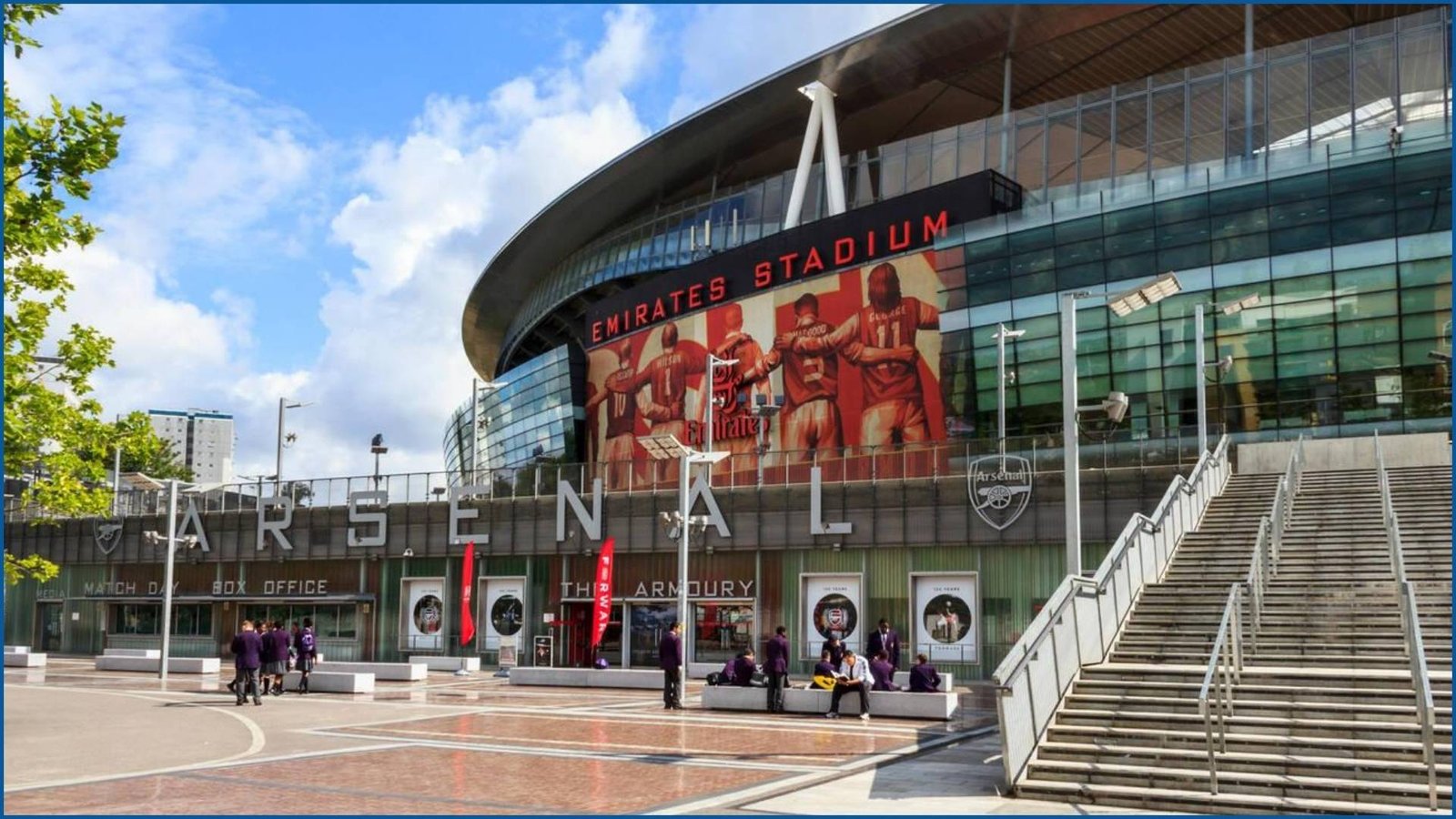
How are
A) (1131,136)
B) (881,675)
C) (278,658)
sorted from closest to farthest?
1. (881,675)
2. (278,658)
3. (1131,136)

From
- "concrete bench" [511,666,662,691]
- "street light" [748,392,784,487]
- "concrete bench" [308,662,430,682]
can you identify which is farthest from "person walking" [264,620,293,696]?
"street light" [748,392,784,487]

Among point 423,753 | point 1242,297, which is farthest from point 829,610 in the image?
point 423,753

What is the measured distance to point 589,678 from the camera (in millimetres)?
32844

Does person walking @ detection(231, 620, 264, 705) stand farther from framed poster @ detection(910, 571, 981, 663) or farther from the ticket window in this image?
framed poster @ detection(910, 571, 981, 663)

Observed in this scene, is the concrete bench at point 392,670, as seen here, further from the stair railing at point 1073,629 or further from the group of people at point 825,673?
the stair railing at point 1073,629

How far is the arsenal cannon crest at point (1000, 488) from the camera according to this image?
33844mm

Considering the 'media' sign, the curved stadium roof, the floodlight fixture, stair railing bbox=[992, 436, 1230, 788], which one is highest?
the curved stadium roof

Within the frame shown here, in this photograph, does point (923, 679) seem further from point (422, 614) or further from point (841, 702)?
point (422, 614)

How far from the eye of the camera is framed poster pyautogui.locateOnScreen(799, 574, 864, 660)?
118 feet

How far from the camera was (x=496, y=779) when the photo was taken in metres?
15.0

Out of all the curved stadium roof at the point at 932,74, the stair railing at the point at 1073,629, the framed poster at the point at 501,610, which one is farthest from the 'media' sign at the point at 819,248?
the stair railing at the point at 1073,629

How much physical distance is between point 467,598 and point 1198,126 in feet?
95.6

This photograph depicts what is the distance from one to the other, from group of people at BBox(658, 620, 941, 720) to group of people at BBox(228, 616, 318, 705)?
8.05 metres

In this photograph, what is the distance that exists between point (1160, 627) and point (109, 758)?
14.3 metres
